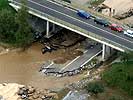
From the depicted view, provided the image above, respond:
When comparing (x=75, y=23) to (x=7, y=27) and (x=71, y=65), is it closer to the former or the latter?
(x=71, y=65)

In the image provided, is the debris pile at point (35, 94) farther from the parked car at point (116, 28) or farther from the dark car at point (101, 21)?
the dark car at point (101, 21)

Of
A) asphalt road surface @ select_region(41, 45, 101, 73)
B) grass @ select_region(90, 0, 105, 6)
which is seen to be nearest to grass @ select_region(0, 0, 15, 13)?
asphalt road surface @ select_region(41, 45, 101, 73)

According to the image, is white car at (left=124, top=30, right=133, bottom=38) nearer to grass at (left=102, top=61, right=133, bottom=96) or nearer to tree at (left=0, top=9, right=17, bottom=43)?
grass at (left=102, top=61, right=133, bottom=96)

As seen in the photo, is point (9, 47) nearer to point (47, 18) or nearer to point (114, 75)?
point (47, 18)

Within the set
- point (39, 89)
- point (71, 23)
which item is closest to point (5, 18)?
point (71, 23)

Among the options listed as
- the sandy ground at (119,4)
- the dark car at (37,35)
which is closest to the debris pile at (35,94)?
the dark car at (37,35)

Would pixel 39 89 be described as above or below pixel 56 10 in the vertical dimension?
below
